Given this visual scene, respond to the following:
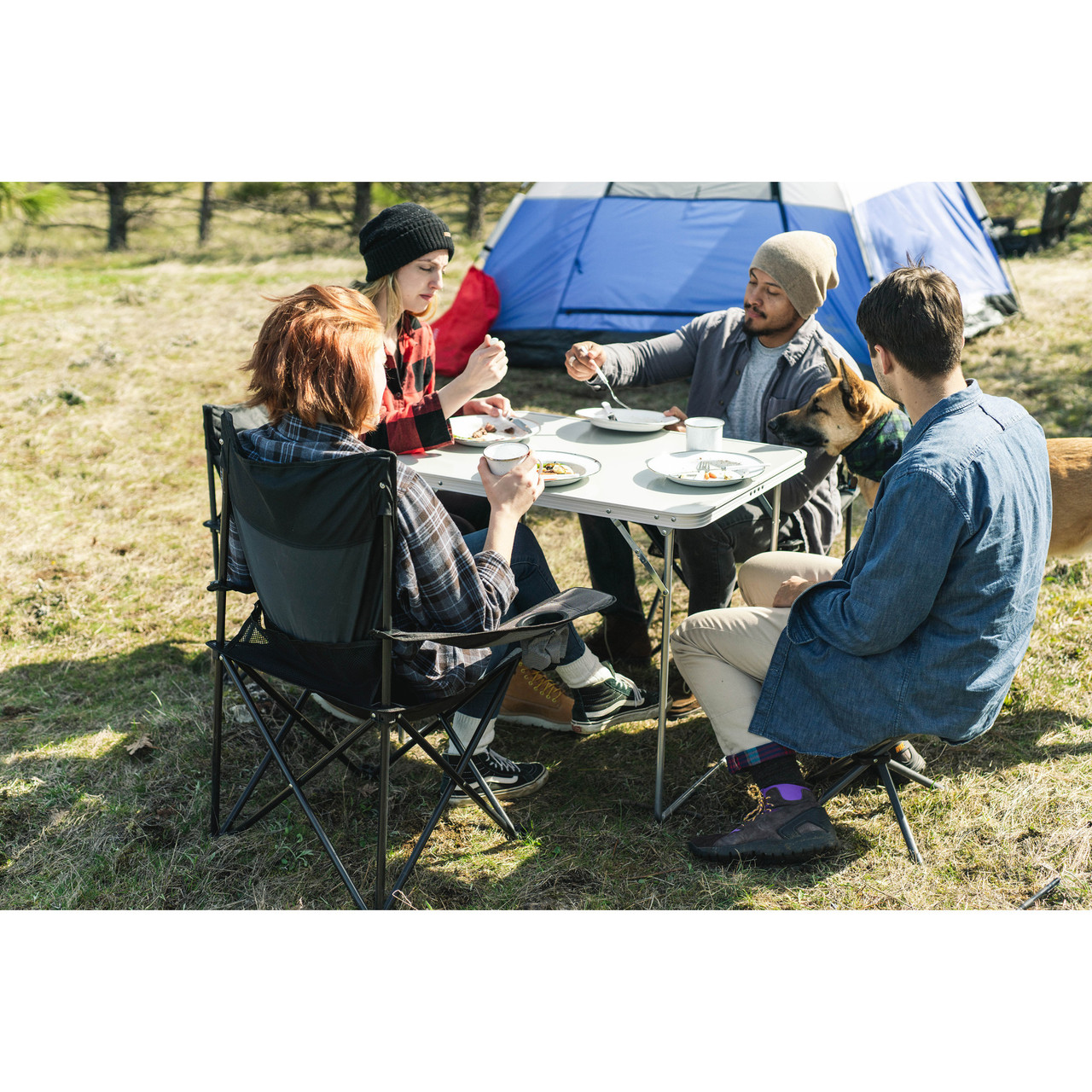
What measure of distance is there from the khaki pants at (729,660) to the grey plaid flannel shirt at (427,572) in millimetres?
485

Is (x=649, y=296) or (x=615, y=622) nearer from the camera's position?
(x=615, y=622)

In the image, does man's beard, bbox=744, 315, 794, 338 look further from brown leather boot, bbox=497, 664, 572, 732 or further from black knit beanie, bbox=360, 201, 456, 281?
brown leather boot, bbox=497, 664, 572, 732

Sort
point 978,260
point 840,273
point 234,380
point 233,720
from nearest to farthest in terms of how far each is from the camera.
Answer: point 233,720
point 840,273
point 234,380
point 978,260

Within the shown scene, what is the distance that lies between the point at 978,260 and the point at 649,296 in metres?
2.76

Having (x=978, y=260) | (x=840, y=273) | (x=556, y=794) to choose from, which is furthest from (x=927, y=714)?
(x=978, y=260)

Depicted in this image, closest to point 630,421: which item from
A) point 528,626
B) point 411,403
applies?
point 411,403

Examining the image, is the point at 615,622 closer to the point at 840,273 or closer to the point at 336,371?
the point at 336,371

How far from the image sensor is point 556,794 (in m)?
2.62

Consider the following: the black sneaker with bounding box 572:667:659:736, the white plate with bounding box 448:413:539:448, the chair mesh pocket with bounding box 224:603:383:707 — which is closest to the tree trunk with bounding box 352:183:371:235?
the white plate with bounding box 448:413:539:448

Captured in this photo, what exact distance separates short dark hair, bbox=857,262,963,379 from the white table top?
54cm

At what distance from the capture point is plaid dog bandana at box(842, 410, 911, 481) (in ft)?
9.29

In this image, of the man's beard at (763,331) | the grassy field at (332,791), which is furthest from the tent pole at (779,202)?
the man's beard at (763,331)

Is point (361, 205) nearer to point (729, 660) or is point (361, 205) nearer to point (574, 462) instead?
point (574, 462)

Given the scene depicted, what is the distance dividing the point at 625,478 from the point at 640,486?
0.30 feet
